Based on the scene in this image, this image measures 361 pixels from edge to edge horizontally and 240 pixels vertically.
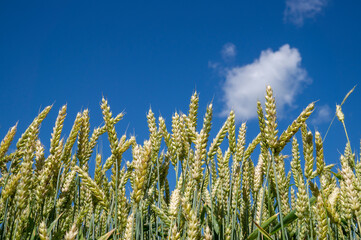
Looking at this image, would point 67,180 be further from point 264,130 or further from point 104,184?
point 264,130

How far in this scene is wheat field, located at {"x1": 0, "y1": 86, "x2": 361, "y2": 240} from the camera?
184 centimetres

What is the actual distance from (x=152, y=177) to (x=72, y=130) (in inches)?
29.8

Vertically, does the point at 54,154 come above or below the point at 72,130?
below

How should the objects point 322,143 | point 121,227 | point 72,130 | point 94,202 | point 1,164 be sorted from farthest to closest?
point 1,164 < point 72,130 < point 94,202 < point 322,143 < point 121,227

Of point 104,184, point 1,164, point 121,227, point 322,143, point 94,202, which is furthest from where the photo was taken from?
point 1,164

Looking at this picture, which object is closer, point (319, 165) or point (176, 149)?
point (319, 165)

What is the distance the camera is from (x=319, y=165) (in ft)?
6.57

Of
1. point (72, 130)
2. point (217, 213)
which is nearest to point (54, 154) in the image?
point (72, 130)

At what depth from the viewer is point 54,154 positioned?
2266 mm

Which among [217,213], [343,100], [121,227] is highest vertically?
[343,100]

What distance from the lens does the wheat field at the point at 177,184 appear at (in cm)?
184

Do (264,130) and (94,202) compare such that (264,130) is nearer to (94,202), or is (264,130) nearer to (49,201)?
(94,202)

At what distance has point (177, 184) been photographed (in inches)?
89.8

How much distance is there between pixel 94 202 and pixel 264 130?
1.25 m
